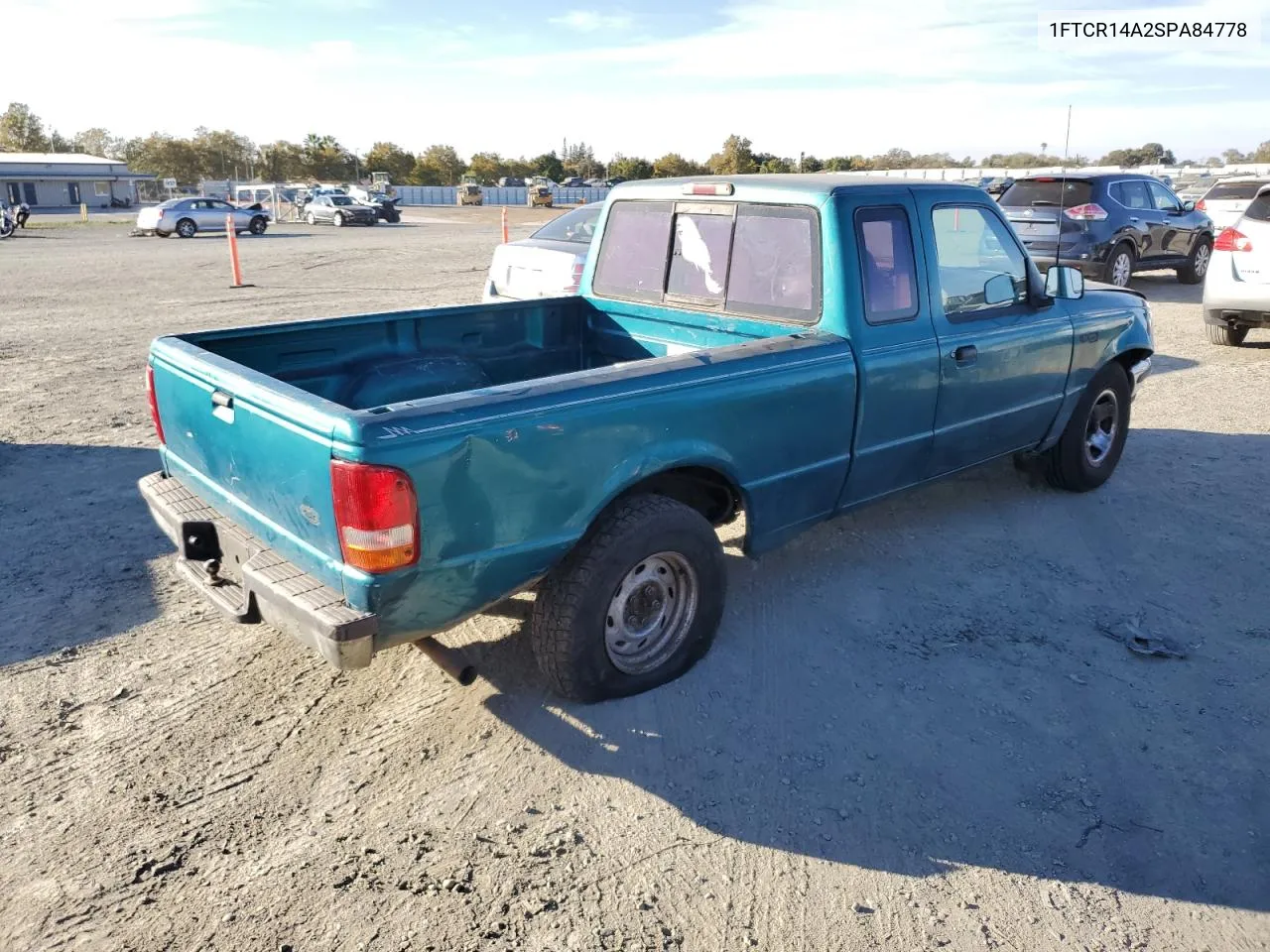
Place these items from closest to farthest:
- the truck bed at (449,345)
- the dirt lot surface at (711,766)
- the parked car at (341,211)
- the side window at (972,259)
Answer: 1. the dirt lot surface at (711,766)
2. the truck bed at (449,345)
3. the side window at (972,259)
4. the parked car at (341,211)

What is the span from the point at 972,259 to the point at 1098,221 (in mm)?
10303

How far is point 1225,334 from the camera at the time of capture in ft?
35.1

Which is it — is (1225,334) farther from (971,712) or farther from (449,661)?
(449,661)

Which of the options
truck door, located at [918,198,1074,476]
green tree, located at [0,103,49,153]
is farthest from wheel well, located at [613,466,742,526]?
green tree, located at [0,103,49,153]

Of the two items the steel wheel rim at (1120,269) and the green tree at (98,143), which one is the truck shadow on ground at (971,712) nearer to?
the steel wheel rim at (1120,269)

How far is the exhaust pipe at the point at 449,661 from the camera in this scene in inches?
125

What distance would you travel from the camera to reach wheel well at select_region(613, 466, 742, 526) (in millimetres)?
3748

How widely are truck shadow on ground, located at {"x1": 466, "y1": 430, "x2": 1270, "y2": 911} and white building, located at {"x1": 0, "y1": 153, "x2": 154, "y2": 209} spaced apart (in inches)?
3006

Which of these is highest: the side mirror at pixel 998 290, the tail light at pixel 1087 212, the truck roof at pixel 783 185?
the truck roof at pixel 783 185

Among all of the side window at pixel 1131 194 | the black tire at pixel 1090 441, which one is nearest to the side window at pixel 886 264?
the black tire at pixel 1090 441

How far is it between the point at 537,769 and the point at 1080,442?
4194 mm

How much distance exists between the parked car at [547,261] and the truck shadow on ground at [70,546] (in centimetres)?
380

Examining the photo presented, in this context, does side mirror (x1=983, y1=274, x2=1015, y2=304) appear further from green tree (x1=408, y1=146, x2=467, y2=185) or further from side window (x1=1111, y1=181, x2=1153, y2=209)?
green tree (x1=408, y1=146, x2=467, y2=185)

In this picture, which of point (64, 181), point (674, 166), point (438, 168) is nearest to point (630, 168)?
point (674, 166)
